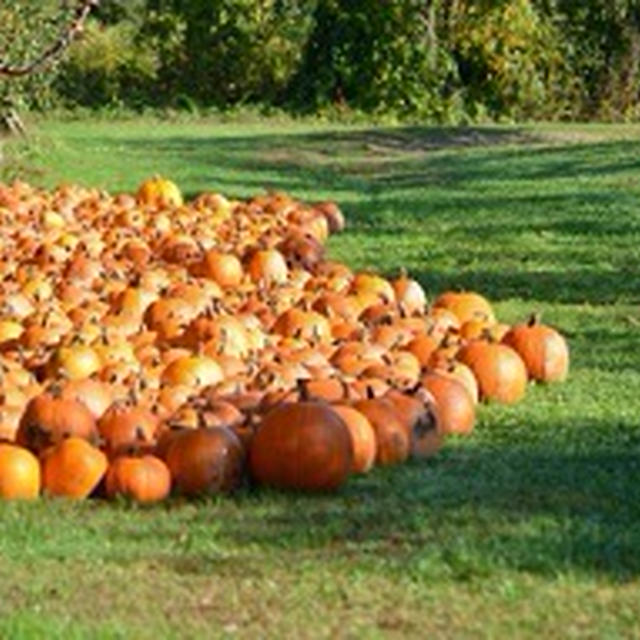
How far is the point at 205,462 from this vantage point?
780 cm

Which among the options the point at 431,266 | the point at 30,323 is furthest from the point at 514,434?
the point at 431,266

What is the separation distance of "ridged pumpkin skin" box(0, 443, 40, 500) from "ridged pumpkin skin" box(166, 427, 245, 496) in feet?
1.54

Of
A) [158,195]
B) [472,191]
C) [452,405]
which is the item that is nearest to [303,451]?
[452,405]

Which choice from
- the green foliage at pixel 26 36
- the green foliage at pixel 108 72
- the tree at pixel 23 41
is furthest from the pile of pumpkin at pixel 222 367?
the green foliage at pixel 108 72

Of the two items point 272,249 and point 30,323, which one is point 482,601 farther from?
point 272,249

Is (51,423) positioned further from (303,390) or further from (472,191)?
(472,191)

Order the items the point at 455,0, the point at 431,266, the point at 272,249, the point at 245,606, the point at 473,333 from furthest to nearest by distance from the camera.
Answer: the point at 455,0
the point at 431,266
the point at 272,249
the point at 473,333
the point at 245,606

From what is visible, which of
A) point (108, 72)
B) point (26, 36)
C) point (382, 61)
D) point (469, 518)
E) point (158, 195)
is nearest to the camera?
point (469, 518)

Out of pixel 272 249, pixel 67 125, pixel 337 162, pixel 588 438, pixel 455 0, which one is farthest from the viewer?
pixel 455 0

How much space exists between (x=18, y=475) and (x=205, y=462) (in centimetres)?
65

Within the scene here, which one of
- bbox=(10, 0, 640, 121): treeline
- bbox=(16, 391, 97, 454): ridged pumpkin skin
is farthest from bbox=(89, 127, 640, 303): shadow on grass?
bbox=(10, 0, 640, 121): treeline

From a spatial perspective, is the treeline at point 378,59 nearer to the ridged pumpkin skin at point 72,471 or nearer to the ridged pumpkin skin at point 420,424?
the ridged pumpkin skin at point 420,424

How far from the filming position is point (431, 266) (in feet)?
51.5

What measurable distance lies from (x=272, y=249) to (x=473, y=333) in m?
3.87
